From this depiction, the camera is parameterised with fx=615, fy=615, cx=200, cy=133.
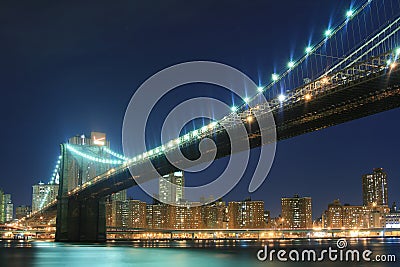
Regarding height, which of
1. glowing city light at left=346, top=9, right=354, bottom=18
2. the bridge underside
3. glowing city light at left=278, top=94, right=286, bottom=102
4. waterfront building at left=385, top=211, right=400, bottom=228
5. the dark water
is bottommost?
the dark water

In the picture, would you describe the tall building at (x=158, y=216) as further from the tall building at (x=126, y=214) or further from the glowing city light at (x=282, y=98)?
the glowing city light at (x=282, y=98)

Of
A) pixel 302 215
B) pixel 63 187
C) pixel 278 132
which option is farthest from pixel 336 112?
pixel 302 215

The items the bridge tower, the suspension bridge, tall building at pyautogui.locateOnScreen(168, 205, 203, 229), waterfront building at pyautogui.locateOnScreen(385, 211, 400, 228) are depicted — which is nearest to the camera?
the suspension bridge

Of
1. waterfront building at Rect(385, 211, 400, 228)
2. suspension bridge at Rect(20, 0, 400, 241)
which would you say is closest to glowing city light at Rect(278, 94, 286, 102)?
suspension bridge at Rect(20, 0, 400, 241)

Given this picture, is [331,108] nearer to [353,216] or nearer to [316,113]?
[316,113]

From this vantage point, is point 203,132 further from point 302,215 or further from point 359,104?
point 302,215

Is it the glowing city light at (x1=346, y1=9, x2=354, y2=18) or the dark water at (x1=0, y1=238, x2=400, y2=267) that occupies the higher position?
the glowing city light at (x1=346, y1=9, x2=354, y2=18)

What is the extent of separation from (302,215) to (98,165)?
95.8 metres

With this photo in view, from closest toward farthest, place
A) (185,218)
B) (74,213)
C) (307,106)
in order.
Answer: (307,106) → (74,213) → (185,218)

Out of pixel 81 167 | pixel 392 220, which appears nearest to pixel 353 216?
pixel 392 220

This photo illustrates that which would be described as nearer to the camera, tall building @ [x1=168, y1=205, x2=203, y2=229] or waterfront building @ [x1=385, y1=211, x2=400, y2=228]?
waterfront building @ [x1=385, y1=211, x2=400, y2=228]

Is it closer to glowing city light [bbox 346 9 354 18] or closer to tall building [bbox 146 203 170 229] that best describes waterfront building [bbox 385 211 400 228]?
tall building [bbox 146 203 170 229]

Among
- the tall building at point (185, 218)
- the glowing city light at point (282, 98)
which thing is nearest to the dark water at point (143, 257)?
the glowing city light at point (282, 98)

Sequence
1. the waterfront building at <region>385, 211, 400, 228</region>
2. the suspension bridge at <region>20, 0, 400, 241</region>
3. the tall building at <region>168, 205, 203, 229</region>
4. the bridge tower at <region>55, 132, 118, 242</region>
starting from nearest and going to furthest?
the suspension bridge at <region>20, 0, 400, 241</region> → the bridge tower at <region>55, 132, 118, 242</region> → the waterfront building at <region>385, 211, 400, 228</region> → the tall building at <region>168, 205, 203, 229</region>
